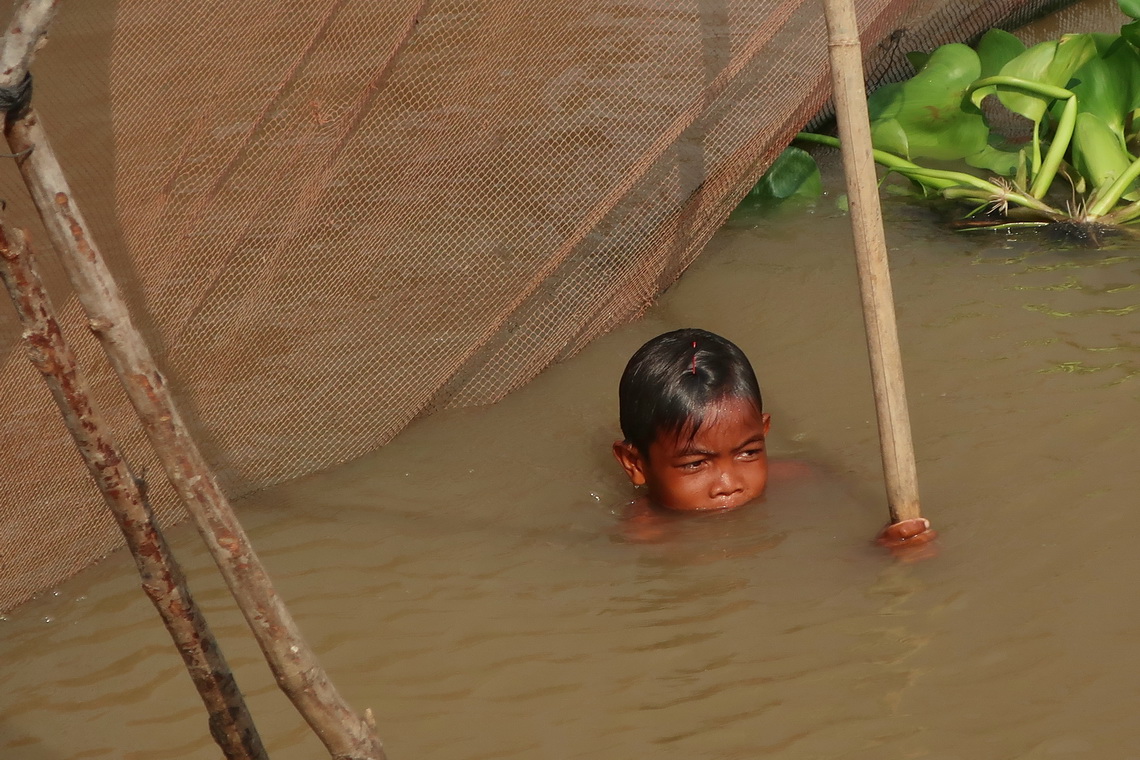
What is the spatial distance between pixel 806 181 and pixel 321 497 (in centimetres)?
214

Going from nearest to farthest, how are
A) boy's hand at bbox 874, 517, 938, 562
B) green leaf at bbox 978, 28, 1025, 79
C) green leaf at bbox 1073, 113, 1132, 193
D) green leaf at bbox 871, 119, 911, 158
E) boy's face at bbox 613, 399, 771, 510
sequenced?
boy's hand at bbox 874, 517, 938, 562 → boy's face at bbox 613, 399, 771, 510 → green leaf at bbox 1073, 113, 1132, 193 → green leaf at bbox 871, 119, 911, 158 → green leaf at bbox 978, 28, 1025, 79

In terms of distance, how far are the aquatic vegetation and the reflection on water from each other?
1.16 feet

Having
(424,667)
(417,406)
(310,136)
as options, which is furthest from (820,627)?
(310,136)

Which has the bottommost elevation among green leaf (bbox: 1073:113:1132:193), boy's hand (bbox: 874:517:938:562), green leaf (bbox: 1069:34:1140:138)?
boy's hand (bbox: 874:517:938:562)

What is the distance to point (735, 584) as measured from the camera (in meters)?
2.38

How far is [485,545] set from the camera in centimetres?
263

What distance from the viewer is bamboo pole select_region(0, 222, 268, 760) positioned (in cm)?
132

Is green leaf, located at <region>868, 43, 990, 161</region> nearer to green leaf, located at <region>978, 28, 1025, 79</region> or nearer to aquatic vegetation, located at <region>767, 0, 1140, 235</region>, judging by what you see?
aquatic vegetation, located at <region>767, 0, 1140, 235</region>

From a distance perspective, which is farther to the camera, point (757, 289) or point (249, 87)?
point (757, 289)

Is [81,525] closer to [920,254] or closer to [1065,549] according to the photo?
[1065,549]

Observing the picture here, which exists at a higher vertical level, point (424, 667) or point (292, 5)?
point (292, 5)

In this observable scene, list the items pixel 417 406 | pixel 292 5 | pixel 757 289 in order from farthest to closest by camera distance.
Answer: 1. pixel 757 289
2. pixel 417 406
3. pixel 292 5

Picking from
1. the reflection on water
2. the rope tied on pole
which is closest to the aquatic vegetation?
the reflection on water

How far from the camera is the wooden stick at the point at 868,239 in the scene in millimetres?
2010
